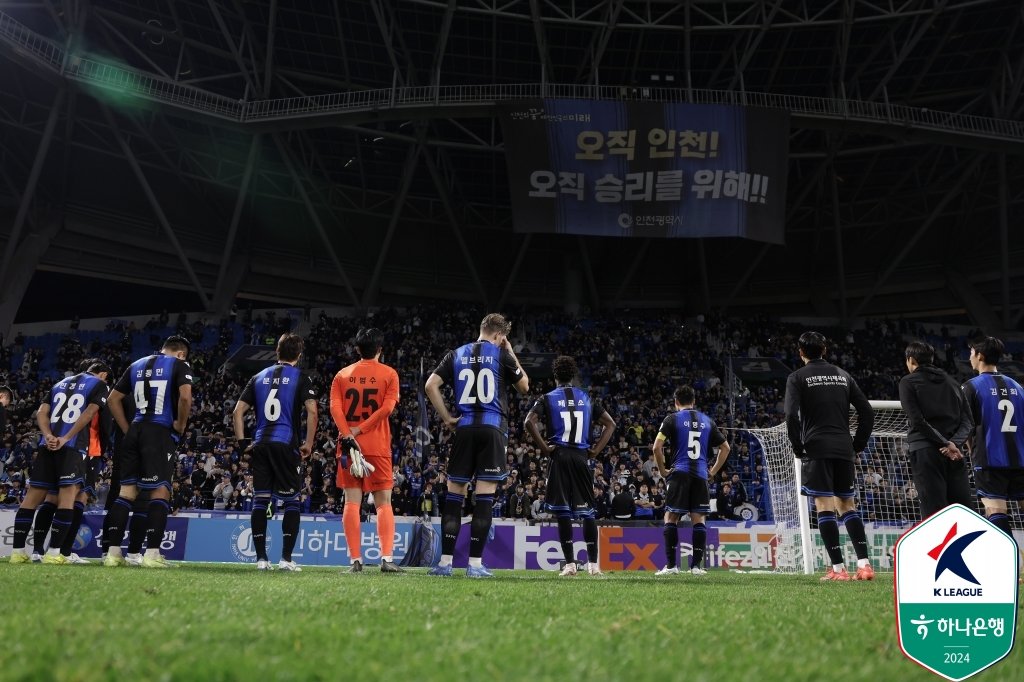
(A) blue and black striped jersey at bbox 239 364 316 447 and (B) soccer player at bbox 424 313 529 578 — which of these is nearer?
(B) soccer player at bbox 424 313 529 578

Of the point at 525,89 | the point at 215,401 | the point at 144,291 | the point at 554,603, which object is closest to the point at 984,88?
the point at 525,89

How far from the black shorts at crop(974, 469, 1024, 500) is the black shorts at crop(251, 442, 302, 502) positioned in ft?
21.9

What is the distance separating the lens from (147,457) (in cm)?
765

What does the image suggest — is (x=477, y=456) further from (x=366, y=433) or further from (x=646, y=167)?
(x=646, y=167)

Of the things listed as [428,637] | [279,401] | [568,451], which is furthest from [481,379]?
[428,637]

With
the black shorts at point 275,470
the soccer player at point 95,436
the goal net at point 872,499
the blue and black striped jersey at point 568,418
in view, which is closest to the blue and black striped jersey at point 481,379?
the blue and black striped jersey at point 568,418

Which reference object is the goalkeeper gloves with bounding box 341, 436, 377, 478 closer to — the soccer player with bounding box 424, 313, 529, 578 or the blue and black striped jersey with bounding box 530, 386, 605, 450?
the soccer player with bounding box 424, 313, 529, 578

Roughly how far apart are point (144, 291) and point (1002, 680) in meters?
44.8

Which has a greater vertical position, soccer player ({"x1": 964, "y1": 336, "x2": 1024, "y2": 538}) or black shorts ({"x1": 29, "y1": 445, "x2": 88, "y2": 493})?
soccer player ({"x1": 964, "y1": 336, "x2": 1024, "y2": 538})

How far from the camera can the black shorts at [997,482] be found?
7090 mm

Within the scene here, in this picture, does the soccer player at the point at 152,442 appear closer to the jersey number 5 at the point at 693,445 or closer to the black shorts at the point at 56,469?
the black shorts at the point at 56,469

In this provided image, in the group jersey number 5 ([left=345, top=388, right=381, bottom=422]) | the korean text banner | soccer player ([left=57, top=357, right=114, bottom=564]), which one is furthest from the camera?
the korean text banner

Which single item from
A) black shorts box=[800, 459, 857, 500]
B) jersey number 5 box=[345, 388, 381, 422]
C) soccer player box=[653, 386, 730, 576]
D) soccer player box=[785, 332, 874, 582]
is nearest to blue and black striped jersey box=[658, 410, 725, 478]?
Result: soccer player box=[653, 386, 730, 576]

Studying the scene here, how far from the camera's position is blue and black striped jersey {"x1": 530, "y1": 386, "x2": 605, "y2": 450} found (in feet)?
28.0
